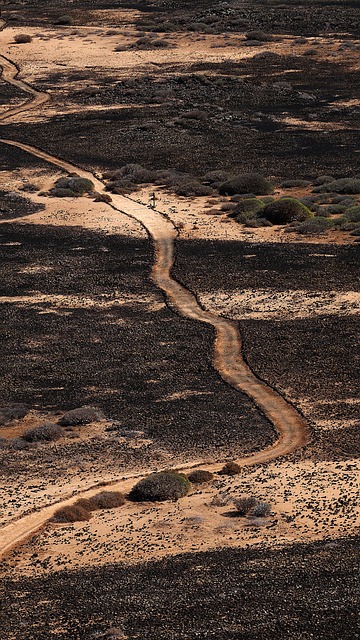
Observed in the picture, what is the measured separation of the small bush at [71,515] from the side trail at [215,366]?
255 millimetres

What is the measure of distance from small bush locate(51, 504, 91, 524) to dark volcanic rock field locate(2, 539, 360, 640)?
8.30ft

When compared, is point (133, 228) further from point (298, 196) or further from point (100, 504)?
point (100, 504)

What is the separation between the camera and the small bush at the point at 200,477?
25.5 meters

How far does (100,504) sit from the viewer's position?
24609 mm

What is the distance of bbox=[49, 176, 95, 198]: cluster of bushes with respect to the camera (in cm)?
Answer: 5410

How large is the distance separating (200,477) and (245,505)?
1947 millimetres

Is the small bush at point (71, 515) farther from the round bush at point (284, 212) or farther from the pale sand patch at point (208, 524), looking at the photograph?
the round bush at point (284, 212)

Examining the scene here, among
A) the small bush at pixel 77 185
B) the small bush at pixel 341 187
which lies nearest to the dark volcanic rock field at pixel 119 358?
the small bush at pixel 77 185

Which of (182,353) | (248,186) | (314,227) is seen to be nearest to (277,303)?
Answer: (182,353)

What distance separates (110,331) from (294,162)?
82.3ft

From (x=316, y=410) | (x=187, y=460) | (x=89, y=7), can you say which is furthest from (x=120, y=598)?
(x=89, y=7)

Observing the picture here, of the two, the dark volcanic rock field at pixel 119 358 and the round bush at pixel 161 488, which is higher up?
the dark volcanic rock field at pixel 119 358

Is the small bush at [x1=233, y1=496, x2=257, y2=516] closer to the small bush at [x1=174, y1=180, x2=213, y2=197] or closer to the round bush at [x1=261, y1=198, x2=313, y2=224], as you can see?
the round bush at [x1=261, y1=198, x2=313, y2=224]

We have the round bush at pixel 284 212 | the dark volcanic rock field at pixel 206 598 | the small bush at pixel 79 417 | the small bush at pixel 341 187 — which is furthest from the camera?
the small bush at pixel 341 187
